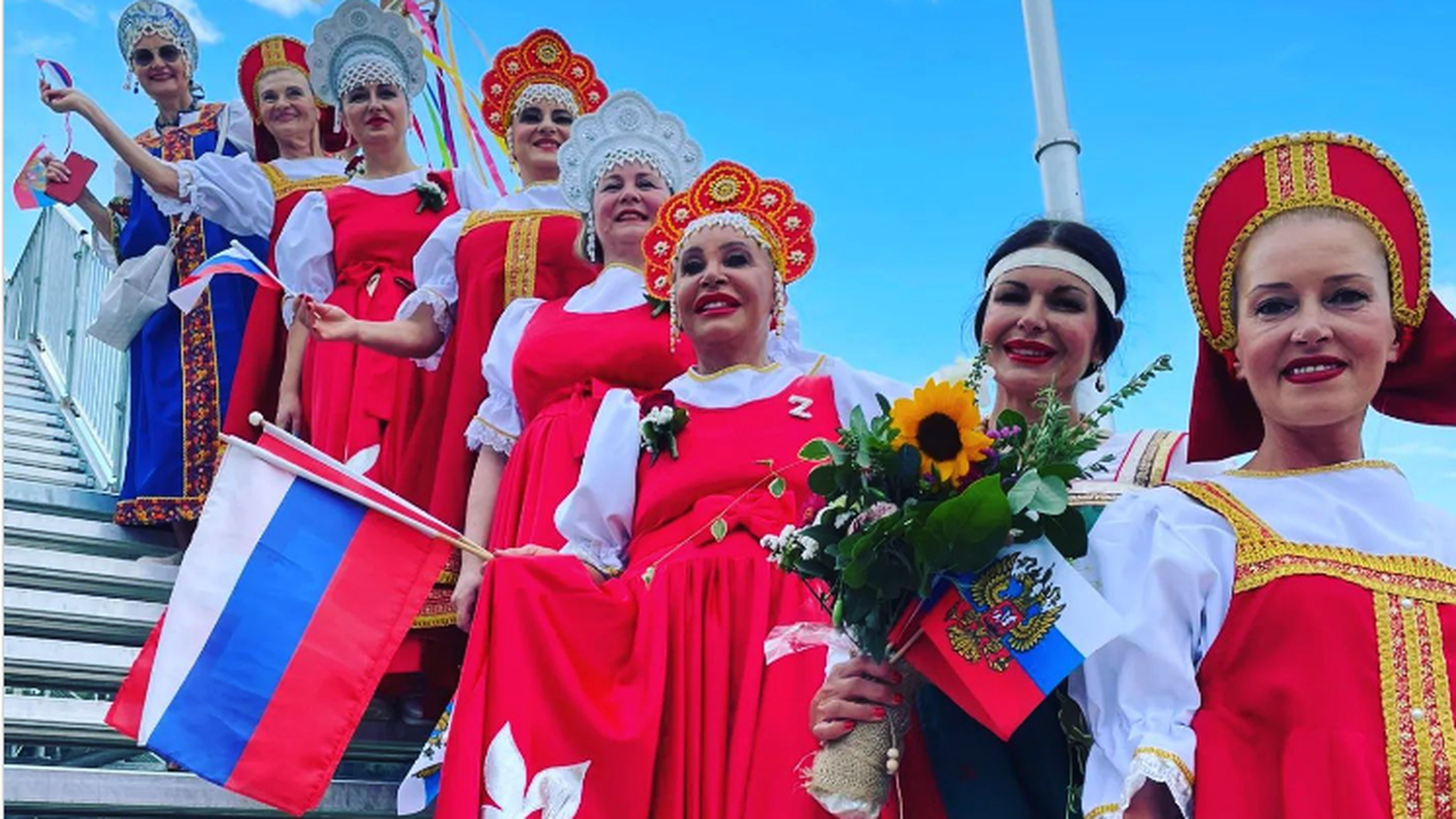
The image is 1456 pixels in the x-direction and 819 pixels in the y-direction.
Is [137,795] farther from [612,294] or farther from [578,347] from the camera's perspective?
[612,294]

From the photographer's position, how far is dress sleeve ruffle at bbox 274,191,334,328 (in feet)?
18.6

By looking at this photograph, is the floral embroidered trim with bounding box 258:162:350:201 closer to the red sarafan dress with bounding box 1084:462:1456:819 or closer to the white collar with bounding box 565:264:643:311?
the white collar with bounding box 565:264:643:311

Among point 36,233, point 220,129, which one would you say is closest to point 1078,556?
point 220,129

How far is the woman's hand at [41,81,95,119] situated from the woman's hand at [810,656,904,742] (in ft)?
14.4

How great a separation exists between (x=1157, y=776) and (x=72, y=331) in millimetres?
7476

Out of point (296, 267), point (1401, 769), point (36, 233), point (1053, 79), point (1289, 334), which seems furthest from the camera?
point (36, 233)

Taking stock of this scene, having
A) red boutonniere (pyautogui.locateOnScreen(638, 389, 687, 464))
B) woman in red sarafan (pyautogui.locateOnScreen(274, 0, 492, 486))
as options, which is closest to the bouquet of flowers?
red boutonniere (pyautogui.locateOnScreen(638, 389, 687, 464))

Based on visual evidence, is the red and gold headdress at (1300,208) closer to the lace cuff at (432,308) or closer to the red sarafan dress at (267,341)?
the lace cuff at (432,308)

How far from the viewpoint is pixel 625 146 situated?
4.93 metres

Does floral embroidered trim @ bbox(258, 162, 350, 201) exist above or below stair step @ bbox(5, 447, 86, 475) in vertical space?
above

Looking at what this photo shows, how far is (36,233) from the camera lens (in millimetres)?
9617

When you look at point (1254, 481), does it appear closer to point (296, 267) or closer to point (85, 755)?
point (85, 755)

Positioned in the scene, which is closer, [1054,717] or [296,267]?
[1054,717]

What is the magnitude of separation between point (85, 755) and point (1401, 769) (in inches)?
138
